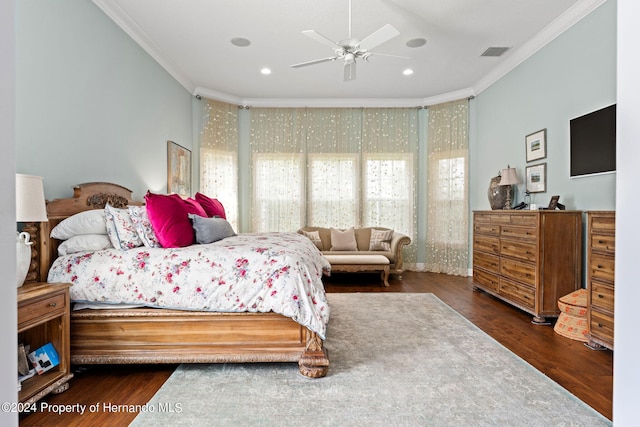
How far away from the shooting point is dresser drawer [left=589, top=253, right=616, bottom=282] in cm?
242

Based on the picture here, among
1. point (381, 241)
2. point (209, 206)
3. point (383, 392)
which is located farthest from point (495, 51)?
point (383, 392)

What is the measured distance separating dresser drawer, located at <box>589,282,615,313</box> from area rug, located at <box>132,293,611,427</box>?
0.80 metres

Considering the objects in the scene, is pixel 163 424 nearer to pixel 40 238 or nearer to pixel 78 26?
pixel 40 238

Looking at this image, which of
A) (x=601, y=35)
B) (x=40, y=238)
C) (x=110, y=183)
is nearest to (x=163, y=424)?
(x=40, y=238)

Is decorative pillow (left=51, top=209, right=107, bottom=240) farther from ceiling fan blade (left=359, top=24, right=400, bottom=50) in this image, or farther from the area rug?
ceiling fan blade (left=359, top=24, right=400, bottom=50)

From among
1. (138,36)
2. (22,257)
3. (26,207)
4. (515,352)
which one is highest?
(138,36)

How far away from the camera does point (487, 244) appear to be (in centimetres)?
416

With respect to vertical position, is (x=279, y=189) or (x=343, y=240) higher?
(x=279, y=189)

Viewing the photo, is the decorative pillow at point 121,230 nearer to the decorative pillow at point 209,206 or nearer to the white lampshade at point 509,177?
the decorative pillow at point 209,206

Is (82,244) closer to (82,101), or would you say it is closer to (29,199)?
(29,199)

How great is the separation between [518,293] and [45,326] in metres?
4.12

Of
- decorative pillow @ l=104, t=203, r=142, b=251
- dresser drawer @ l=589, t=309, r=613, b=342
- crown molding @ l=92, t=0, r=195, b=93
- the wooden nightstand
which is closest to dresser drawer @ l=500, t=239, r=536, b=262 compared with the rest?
dresser drawer @ l=589, t=309, r=613, b=342

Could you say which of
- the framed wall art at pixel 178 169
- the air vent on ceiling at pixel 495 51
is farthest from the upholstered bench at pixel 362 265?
the air vent on ceiling at pixel 495 51

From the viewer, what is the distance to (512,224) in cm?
365
